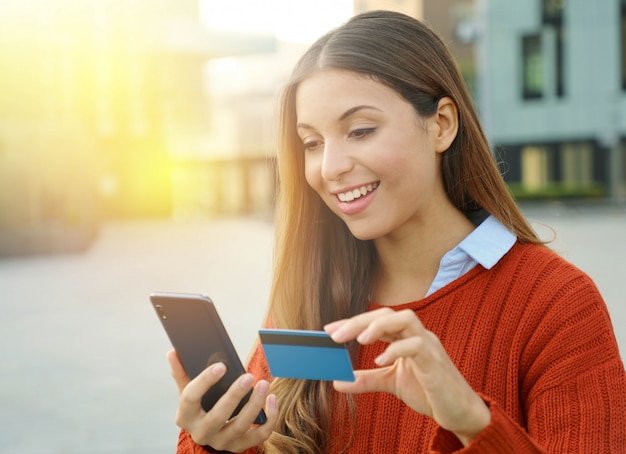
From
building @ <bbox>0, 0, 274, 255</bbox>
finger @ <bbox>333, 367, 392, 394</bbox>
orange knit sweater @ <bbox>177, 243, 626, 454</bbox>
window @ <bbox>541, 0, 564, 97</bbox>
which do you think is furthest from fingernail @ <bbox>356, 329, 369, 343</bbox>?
window @ <bbox>541, 0, 564, 97</bbox>

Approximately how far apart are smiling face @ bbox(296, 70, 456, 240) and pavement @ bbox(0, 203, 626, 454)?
489mm

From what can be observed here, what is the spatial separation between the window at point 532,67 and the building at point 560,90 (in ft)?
0.14

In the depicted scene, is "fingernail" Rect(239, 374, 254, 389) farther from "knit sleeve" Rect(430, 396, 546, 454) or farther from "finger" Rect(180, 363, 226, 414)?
"knit sleeve" Rect(430, 396, 546, 454)

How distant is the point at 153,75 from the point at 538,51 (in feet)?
54.8

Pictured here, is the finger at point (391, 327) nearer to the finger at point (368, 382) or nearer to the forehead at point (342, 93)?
the finger at point (368, 382)

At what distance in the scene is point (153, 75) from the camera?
4081cm

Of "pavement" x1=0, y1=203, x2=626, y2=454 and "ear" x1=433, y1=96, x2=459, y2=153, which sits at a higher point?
"ear" x1=433, y1=96, x2=459, y2=153

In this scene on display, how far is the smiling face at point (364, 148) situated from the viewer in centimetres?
192

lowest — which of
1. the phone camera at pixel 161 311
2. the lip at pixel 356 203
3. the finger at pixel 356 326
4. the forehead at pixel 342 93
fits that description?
the phone camera at pixel 161 311

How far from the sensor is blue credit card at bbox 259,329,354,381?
150 centimetres

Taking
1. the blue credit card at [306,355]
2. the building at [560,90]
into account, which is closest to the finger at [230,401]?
the blue credit card at [306,355]

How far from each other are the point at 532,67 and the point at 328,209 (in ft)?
128

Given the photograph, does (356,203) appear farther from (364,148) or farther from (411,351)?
(411,351)

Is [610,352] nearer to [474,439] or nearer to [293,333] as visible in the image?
[474,439]
